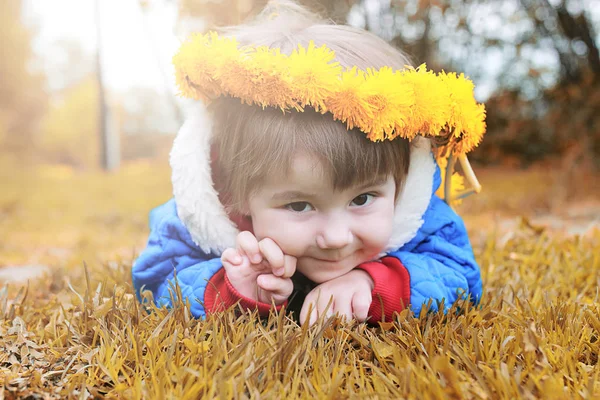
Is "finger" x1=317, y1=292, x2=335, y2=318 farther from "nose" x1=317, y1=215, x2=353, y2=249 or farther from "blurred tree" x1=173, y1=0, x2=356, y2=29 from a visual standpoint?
"blurred tree" x1=173, y1=0, x2=356, y2=29

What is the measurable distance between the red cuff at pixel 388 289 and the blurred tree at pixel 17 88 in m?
25.2

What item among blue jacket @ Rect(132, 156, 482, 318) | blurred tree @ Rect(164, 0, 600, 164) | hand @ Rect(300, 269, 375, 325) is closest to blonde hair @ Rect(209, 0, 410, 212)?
blue jacket @ Rect(132, 156, 482, 318)

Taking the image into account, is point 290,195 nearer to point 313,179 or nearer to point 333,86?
point 313,179

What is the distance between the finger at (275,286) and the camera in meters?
1.48

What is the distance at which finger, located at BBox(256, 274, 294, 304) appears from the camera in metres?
1.48

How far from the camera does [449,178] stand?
1.88m

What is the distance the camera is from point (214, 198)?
1.67 metres

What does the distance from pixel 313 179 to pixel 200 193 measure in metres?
0.43

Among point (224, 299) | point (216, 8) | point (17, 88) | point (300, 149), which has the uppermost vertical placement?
point (216, 8)

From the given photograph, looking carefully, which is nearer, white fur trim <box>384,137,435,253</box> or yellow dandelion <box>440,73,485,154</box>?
yellow dandelion <box>440,73,485,154</box>

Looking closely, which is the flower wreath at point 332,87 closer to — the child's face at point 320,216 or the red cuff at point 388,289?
the child's face at point 320,216

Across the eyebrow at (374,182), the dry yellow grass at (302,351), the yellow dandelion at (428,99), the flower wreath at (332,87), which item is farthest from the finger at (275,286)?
the yellow dandelion at (428,99)

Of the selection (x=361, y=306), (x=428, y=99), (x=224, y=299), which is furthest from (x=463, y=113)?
(x=224, y=299)

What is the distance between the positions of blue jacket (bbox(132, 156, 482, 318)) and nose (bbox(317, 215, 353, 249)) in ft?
0.90
